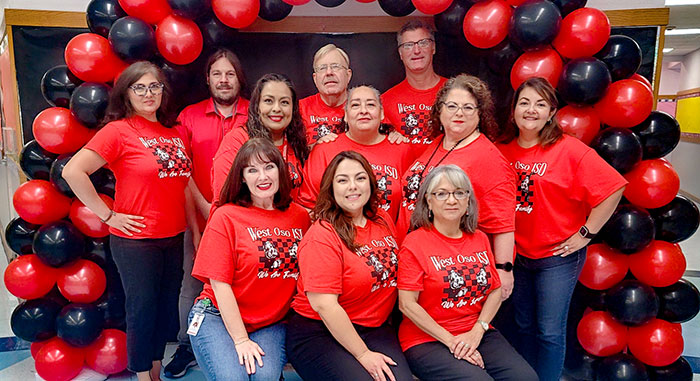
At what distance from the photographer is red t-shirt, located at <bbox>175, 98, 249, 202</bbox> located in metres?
2.82

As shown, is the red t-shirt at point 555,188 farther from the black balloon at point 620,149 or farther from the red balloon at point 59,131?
the red balloon at point 59,131

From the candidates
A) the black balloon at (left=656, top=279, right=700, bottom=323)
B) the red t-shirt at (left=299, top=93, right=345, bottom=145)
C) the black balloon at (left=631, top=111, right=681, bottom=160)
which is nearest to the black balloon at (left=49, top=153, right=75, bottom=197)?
the red t-shirt at (left=299, top=93, right=345, bottom=145)

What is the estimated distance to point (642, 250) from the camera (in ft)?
8.68

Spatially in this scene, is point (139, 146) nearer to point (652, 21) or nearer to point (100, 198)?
point (100, 198)

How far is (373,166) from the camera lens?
2.34m

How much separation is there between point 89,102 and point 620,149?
2785mm

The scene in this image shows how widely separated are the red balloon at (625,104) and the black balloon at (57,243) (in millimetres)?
2968

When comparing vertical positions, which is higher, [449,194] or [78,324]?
[449,194]

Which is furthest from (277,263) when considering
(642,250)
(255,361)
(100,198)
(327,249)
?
(642,250)

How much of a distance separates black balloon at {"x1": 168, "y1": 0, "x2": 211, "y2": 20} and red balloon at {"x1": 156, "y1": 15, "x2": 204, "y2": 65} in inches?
1.6

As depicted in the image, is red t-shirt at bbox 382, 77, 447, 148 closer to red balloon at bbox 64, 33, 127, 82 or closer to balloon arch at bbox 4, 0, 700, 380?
balloon arch at bbox 4, 0, 700, 380

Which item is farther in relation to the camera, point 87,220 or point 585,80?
point 87,220

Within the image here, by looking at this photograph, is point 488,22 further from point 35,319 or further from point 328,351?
point 35,319

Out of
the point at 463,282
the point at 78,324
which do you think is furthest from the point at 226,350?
the point at 78,324
